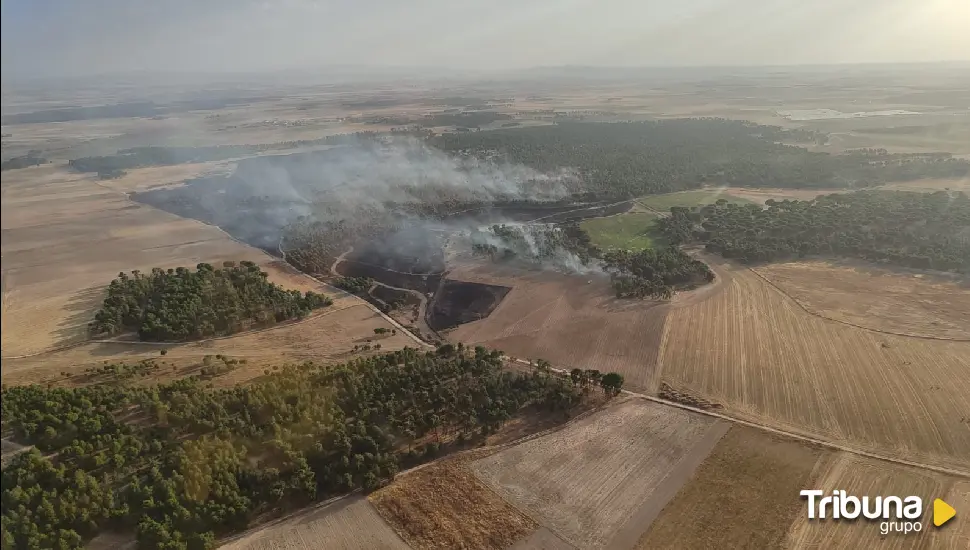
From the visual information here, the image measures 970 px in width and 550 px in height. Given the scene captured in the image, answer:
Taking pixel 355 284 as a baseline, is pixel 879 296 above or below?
above

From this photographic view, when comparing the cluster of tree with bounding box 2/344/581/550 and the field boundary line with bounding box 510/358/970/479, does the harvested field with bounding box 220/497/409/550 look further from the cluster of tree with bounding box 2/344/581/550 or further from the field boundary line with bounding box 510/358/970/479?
the field boundary line with bounding box 510/358/970/479

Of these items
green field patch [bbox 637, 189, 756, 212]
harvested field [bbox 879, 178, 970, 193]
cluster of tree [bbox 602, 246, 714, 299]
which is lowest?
cluster of tree [bbox 602, 246, 714, 299]

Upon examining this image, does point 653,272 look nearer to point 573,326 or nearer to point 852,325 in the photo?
point 573,326

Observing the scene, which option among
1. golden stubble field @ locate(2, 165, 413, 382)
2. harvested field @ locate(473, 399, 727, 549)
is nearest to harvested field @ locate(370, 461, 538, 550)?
harvested field @ locate(473, 399, 727, 549)

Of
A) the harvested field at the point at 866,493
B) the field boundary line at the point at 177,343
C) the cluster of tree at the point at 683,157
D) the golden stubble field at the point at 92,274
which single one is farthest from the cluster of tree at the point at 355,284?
the cluster of tree at the point at 683,157

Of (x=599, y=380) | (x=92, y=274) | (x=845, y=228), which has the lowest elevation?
(x=599, y=380)

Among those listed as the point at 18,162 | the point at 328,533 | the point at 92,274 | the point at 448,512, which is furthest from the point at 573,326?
the point at 92,274

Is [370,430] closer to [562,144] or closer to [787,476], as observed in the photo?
[787,476]
